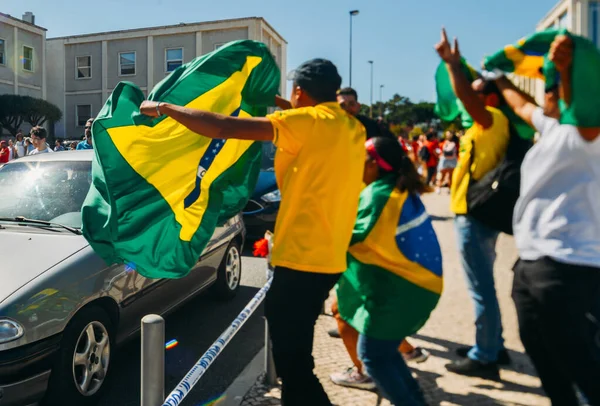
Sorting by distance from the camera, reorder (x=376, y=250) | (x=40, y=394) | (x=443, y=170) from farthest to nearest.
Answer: (x=443, y=170) < (x=40, y=394) < (x=376, y=250)

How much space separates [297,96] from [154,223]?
44.7 inches

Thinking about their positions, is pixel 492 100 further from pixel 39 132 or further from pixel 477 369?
pixel 39 132

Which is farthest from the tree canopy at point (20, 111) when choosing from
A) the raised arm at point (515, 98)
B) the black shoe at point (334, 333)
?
the raised arm at point (515, 98)

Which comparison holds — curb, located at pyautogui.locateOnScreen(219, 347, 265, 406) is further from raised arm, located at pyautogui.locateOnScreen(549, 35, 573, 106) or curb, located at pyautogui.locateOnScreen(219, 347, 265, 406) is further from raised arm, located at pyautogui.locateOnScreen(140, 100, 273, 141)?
raised arm, located at pyautogui.locateOnScreen(549, 35, 573, 106)

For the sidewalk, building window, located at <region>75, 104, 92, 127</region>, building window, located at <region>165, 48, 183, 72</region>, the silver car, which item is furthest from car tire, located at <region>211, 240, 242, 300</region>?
building window, located at <region>75, 104, 92, 127</region>

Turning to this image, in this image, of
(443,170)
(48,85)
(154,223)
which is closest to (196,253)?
(154,223)

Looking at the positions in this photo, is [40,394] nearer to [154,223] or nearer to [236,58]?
[154,223]

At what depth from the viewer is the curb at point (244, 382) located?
3535mm

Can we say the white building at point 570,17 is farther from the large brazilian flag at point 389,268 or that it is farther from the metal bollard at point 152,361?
the metal bollard at point 152,361

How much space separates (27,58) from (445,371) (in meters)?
36.7

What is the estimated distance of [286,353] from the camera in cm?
250

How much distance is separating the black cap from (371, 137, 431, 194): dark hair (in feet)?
1.65

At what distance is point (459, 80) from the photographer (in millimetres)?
2764

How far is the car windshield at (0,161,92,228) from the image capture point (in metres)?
4.09
